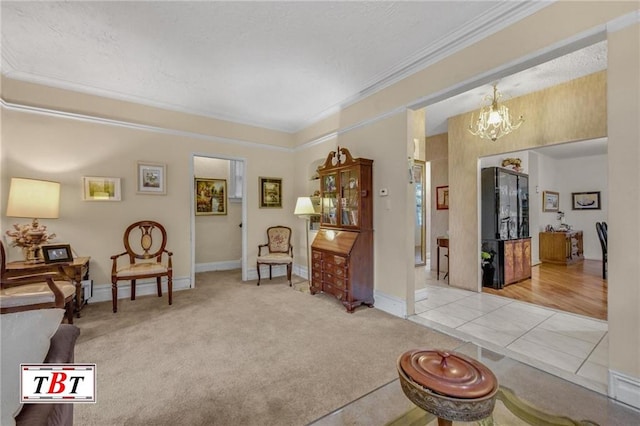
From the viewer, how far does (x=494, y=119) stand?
338cm

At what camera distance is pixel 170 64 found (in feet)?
10.1

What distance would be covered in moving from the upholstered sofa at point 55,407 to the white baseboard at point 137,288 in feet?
10.1

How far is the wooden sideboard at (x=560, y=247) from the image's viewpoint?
21.0ft

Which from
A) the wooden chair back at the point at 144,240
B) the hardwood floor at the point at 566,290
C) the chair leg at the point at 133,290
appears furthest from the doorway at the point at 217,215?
the hardwood floor at the point at 566,290

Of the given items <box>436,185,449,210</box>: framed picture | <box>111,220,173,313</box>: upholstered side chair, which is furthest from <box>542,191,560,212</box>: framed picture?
<box>111,220,173,313</box>: upholstered side chair

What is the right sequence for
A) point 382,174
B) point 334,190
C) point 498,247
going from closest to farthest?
point 382,174
point 334,190
point 498,247

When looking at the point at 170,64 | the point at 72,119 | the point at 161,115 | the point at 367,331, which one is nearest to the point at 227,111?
the point at 161,115

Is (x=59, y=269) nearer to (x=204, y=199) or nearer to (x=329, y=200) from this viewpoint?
(x=204, y=199)

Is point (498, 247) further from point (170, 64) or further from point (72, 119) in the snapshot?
point (72, 119)

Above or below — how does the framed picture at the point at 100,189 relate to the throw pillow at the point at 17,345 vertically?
above

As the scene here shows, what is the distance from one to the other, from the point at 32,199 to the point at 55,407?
3.20 meters

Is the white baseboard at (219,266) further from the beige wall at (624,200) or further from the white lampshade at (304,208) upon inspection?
the beige wall at (624,200)

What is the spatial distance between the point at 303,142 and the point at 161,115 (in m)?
2.38

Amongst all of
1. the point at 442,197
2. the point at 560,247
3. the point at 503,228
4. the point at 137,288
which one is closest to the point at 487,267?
the point at 503,228
